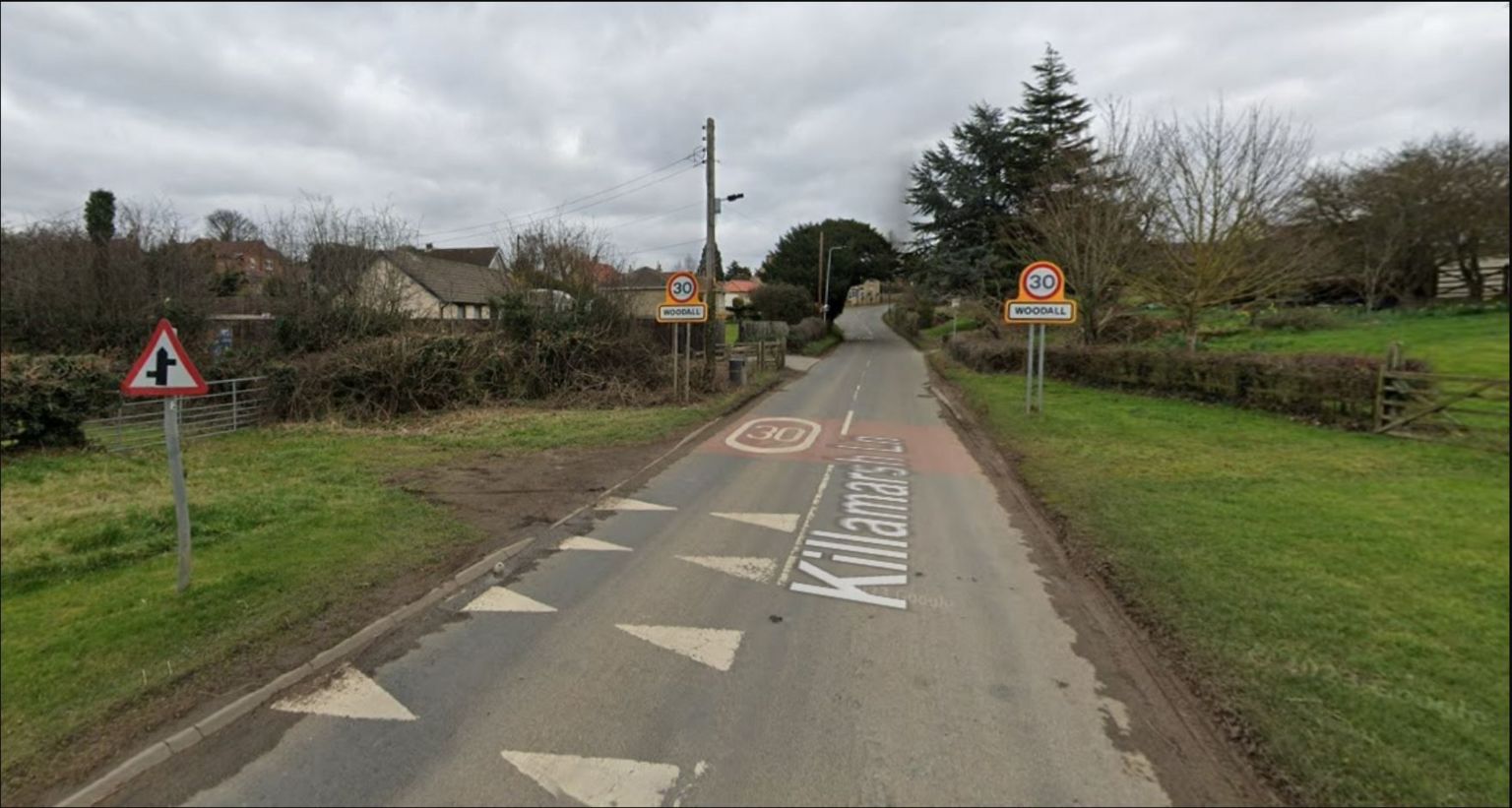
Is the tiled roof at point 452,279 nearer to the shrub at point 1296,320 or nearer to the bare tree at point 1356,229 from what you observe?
the bare tree at point 1356,229

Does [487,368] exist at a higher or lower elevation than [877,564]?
higher

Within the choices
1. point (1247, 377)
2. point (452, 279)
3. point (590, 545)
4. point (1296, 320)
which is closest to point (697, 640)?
point (590, 545)

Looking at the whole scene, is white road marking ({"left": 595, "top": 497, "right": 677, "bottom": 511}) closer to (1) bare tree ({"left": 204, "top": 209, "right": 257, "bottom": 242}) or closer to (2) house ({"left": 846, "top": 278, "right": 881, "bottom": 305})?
(1) bare tree ({"left": 204, "top": 209, "right": 257, "bottom": 242})

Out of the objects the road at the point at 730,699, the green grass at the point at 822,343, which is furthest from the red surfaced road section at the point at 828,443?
the green grass at the point at 822,343

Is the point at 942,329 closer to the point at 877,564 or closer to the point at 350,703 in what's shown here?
the point at 877,564

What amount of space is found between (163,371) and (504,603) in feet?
9.62

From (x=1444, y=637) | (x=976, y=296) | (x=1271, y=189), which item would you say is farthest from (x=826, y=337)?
(x=1444, y=637)

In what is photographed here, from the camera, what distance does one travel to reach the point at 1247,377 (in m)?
12.8

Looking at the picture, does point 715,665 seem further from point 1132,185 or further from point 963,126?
point 963,126

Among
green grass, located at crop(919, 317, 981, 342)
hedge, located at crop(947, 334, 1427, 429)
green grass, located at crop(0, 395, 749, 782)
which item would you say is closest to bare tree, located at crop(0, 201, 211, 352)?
green grass, located at crop(0, 395, 749, 782)

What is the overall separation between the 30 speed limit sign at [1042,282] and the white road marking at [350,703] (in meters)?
13.0

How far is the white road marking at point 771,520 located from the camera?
22.4ft

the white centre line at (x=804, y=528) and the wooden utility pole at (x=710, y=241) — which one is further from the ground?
the wooden utility pole at (x=710, y=241)

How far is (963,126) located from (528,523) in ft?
112
